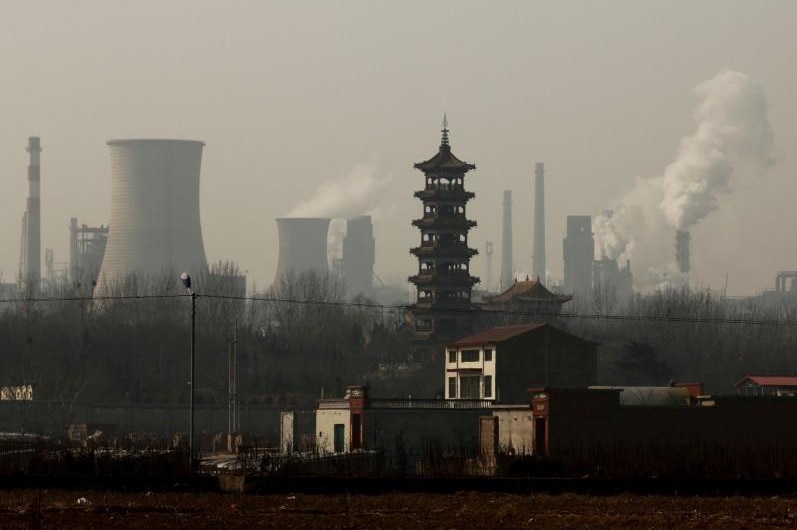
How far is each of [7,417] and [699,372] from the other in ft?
189

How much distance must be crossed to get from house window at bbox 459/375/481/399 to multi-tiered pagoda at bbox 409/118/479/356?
153ft

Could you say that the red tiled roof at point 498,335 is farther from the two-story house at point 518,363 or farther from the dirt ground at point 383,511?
the dirt ground at point 383,511

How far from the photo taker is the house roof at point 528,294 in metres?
158

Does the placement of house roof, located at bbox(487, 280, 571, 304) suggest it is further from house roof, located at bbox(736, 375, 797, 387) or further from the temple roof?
house roof, located at bbox(736, 375, 797, 387)

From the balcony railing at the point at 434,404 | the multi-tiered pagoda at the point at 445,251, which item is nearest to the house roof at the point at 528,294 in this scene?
the multi-tiered pagoda at the point at 445,251

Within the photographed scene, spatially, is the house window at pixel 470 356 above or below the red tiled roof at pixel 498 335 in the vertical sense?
below

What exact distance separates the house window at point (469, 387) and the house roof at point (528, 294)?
181 feet

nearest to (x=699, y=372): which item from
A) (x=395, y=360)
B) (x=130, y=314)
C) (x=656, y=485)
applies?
(x=395, y=360)

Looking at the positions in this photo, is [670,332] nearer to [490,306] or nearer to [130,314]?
[490,306]

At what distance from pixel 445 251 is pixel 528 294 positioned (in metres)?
11.4

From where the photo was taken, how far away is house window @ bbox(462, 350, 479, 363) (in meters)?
102

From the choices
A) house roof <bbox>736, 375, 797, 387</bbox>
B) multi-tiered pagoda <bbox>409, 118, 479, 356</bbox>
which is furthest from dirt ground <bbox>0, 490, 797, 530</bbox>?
multi-tiered pagoda <bbox>409, 118, 479, 356</bbox>

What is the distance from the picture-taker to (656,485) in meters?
47.5

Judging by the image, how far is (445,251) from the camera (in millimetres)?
151000
